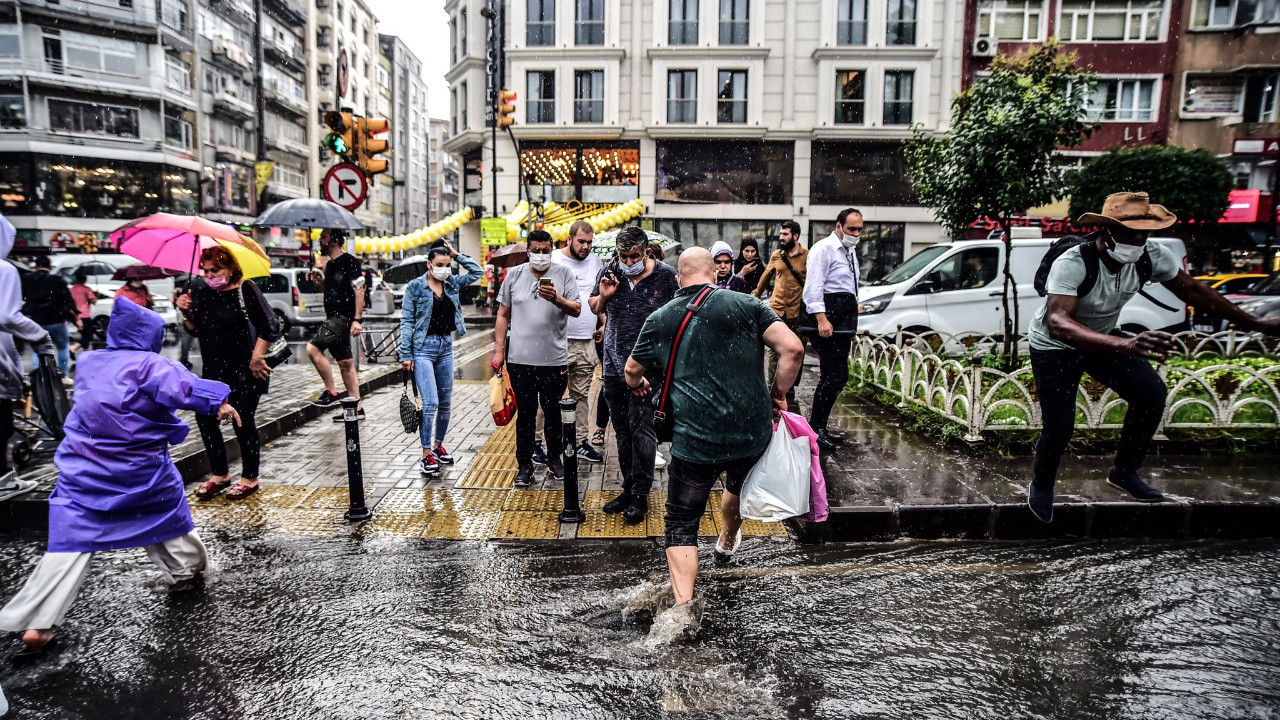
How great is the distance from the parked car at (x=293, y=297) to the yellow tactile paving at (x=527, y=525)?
1492 centimetres

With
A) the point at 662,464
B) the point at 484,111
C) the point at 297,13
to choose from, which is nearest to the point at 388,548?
the point at 662,464

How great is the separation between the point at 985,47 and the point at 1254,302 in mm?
19506

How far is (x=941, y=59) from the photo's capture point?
93.0ft

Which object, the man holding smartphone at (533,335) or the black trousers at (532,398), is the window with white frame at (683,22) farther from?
the black trousers at (532,398)

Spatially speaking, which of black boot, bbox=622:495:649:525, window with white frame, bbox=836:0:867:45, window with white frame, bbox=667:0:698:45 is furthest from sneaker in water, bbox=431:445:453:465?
window with white frame, bbox=836:0:867:45

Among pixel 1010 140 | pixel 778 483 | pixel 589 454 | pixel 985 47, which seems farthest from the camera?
pixel 985 47

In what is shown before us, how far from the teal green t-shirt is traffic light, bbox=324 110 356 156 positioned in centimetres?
687

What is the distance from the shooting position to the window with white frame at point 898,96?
28469 mm

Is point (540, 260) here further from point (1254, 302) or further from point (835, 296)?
point (1254, 302)

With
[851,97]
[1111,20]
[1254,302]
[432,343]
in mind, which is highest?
[1111,20]

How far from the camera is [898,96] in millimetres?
28609

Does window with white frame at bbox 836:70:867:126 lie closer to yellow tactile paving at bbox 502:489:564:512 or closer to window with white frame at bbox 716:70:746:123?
window with white frame at bbox 716:70:746:123

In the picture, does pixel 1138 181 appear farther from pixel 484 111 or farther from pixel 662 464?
pixel 484 111

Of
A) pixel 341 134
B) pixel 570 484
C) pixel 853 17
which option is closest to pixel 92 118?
pixel 341 134
